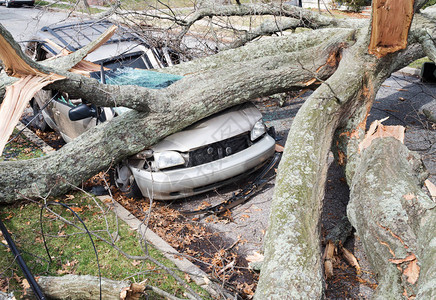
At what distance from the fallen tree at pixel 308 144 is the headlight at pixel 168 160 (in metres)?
0.32

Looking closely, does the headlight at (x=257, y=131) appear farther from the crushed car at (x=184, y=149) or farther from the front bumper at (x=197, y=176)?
the front bumper at (x=197, y=176)

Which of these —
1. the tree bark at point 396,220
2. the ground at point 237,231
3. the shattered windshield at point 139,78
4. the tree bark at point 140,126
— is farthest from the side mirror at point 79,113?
the tree bark at point 396,220

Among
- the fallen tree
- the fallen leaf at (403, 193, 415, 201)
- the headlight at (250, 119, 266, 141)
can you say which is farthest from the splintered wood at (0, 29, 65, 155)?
the fallen leaf at (403, 193, 415, 201)

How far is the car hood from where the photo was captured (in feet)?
16.5

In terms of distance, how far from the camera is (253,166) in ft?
17.1

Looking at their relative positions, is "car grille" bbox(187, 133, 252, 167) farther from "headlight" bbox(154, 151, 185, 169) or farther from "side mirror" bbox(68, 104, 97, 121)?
"side mirror" bbox(68, 104, 97, 121)

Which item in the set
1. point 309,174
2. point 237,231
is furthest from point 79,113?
point 309,174

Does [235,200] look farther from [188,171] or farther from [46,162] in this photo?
[46,162]

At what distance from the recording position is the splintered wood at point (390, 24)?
442cm

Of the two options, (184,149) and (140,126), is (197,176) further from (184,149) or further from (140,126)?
(140,126)

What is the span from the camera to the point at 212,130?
519 centimetres

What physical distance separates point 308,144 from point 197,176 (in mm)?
1472

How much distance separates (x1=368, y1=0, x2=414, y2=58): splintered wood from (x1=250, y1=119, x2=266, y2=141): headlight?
1.77 m

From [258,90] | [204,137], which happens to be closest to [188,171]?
[204,137]
